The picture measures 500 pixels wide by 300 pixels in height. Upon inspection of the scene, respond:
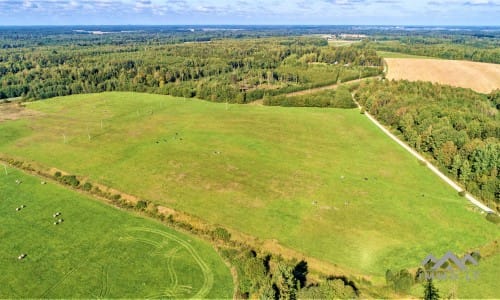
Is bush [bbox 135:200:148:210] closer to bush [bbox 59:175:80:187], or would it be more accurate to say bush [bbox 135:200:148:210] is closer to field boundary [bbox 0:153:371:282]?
field boundary [bbox 0:153:371:282]

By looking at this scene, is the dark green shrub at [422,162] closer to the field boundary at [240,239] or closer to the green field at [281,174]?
the green field at [281,174]

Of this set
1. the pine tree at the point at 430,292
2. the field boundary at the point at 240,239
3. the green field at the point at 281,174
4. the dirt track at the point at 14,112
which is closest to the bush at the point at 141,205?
the field boundary at the point at 240,239

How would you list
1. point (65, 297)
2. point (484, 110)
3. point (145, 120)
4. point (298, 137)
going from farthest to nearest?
1. point (145, 120)
2. point (484, 110)
3. point (298, 137)
4. point (65, 297)

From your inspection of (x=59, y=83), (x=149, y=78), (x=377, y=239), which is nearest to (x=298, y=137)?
(x=377, y=239)

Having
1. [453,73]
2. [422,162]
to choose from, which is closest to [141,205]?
[422,162]

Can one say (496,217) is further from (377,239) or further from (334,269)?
(334,269)

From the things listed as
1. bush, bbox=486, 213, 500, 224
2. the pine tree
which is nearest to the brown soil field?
bush, bbox=486, 213, 500, 224

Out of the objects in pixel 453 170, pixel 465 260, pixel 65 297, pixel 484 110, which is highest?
pixel 484 110
